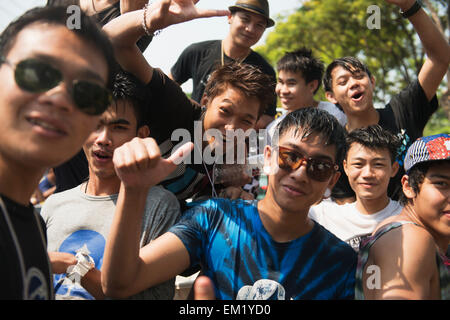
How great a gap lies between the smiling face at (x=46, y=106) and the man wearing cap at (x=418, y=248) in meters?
1.46

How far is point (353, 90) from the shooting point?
12.5 feet

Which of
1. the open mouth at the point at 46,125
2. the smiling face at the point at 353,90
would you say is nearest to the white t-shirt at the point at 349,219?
the smiling face at the point at 353,90

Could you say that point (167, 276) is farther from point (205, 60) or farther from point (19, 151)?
point (205, 60)

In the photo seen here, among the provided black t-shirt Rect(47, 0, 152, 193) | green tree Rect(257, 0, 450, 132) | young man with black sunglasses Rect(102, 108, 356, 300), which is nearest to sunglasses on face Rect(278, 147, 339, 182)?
young man with black sunglasses Rect(102, 108, 356, 300)

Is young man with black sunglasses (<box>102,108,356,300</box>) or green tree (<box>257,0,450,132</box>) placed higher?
green tree (<box>257,0,450,132</box>)

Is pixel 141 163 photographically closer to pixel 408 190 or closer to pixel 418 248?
pixel 418 248

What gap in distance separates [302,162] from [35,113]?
142cm

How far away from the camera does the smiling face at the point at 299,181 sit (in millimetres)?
2248

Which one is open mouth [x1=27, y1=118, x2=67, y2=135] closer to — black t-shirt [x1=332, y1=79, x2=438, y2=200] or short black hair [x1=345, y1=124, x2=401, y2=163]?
short black hair [x1=345, y1=124, x2=401, y2=163]

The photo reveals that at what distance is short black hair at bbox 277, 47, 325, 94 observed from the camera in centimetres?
461

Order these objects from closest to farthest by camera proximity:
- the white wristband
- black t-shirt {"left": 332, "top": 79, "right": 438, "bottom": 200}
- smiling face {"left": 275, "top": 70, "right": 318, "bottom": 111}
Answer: the white wristband
black t-shirt {"left": 332, "top": 79, "right": 438, "bottom": 200}
smiling face {"left": 275, "top": 70, "right": 318, "bottom": 111}

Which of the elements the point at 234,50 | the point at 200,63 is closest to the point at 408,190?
the point at 234,50
